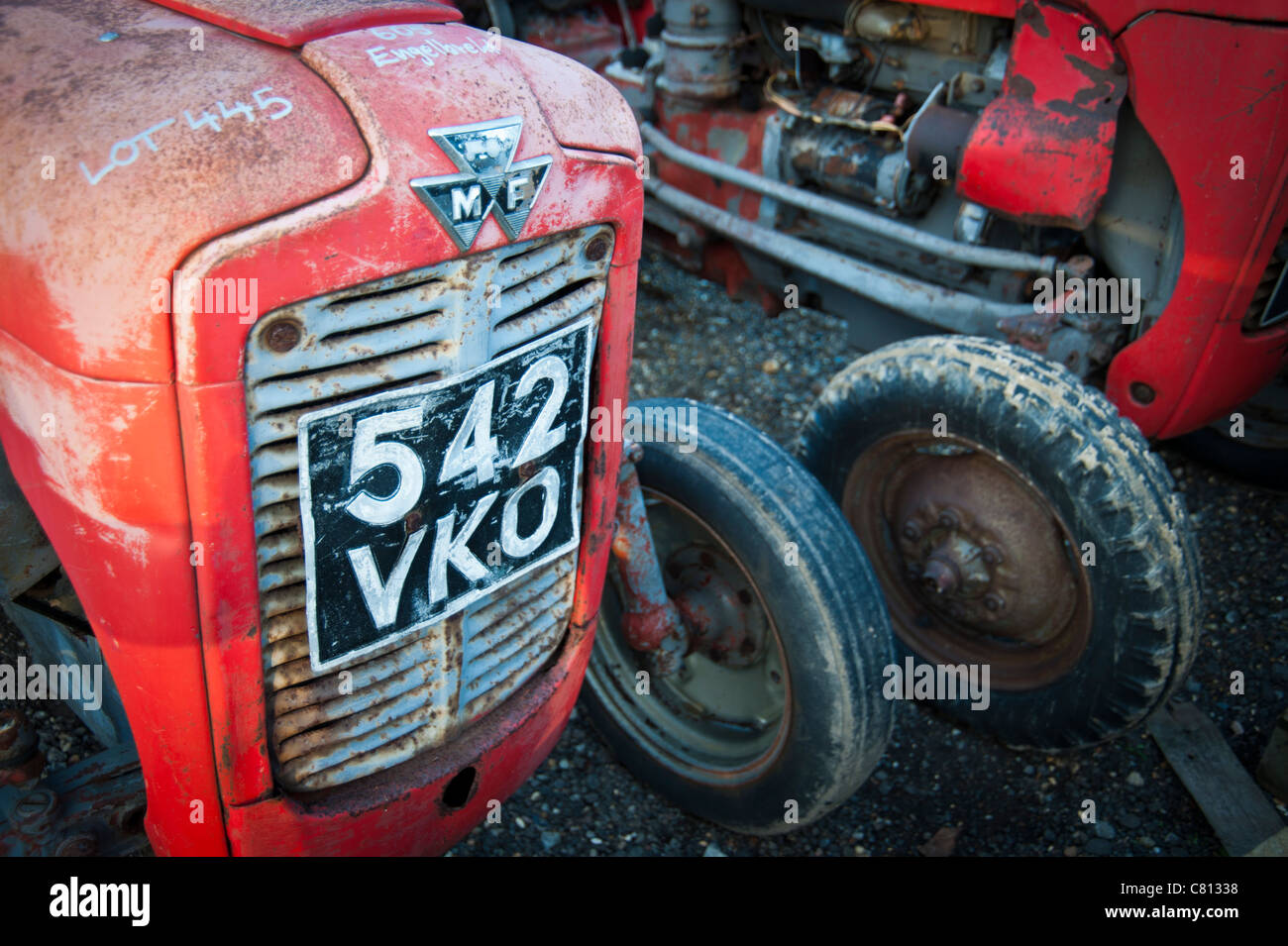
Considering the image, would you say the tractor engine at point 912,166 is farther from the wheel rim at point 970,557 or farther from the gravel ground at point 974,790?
the gravel ground at point 974,790

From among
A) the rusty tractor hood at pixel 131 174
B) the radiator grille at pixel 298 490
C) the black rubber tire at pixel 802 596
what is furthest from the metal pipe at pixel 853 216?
the rusty tractor hood at pixel 131 174

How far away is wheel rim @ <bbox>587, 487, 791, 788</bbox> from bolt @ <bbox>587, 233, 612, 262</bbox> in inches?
30.8

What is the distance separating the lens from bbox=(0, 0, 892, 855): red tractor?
1064mm

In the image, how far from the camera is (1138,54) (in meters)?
2.24

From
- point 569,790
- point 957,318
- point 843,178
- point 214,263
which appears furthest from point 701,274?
point 214,263

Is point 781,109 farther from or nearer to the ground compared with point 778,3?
nearer to the ground

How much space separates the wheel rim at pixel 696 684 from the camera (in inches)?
86.2

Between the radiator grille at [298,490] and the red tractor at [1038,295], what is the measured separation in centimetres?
113

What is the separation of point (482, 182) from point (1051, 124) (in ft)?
5.71

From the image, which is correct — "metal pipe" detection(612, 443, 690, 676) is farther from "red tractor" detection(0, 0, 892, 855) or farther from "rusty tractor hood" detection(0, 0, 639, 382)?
"rusty tractor hood" detection(0, 0, 639, 382)

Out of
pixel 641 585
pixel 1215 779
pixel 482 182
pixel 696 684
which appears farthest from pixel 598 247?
pixel 1215 779

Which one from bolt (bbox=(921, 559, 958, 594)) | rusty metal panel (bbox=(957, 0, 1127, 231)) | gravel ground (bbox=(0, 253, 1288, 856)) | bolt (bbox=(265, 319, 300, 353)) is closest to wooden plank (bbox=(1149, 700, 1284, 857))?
gravel ground (bbox=(0, 253, 1288, 856))

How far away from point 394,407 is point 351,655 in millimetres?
356
